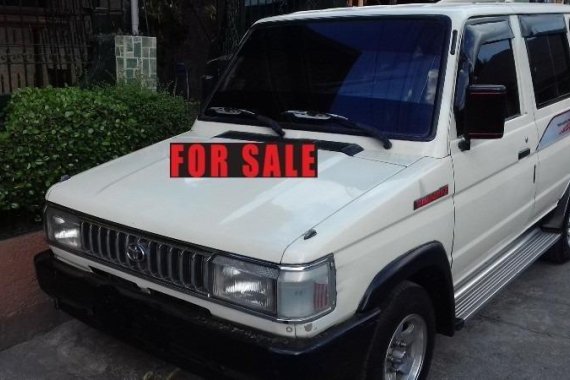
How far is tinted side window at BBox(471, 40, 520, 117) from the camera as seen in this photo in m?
3.47

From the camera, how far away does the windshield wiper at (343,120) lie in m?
3.09

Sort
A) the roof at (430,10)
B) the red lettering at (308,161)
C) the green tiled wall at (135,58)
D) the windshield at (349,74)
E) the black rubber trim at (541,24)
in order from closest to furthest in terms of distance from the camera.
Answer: the red lettering at (308,161), the windshield at (349,74), the roof at (430,10), the black rubber trim at (541,24), the green tiled wall at (135,58)

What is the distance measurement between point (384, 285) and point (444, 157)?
82 cm

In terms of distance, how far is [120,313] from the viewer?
2789 millimetres

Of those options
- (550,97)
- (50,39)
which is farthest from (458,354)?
(50,39)

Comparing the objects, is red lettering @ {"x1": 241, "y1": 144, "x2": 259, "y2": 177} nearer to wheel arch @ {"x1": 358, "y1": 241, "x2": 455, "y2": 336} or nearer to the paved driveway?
wheel arch @ {"x1": 358, "y1": 241, "x2": 455, "y2": 336}

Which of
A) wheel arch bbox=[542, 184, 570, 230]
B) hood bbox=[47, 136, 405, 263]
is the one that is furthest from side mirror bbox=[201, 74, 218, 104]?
wheel arch bbox=[542, 184, 570, 230]

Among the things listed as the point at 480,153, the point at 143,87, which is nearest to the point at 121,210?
the point at 480,153

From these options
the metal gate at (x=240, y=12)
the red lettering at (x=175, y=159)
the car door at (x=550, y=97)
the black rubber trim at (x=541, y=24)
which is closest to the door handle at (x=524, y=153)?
the car door at (x=550, y=97)

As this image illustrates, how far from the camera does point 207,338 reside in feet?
8.11

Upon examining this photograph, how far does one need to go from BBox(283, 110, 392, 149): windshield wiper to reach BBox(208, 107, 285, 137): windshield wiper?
0.12m

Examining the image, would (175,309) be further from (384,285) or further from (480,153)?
(480,153)

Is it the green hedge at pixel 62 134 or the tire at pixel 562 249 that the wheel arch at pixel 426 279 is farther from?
the green hedge at pixel 62 134

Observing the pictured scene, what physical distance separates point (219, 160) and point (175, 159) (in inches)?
9.9
